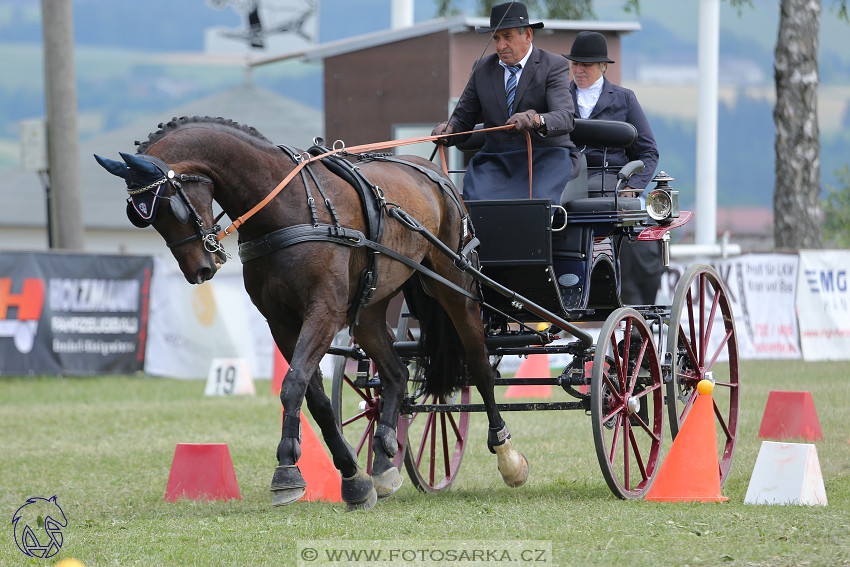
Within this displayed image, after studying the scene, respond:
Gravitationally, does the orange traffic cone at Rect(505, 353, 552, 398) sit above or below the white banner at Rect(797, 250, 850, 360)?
below

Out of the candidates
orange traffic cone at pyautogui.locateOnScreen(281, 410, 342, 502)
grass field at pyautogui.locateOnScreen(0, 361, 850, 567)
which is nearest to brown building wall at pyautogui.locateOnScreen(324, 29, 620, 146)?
grass field at pyautogui.locateOnScreen(0, 361, 850, 567)

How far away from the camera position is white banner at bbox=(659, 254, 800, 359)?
50.8 feet

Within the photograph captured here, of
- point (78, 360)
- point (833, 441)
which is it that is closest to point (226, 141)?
point (833, 441)

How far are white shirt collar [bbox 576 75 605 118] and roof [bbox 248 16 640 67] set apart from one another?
18.3 ft

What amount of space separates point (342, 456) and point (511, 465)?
48.5 inches

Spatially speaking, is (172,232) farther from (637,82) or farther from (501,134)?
(637,82)

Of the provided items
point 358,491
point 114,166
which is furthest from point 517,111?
point 114,166

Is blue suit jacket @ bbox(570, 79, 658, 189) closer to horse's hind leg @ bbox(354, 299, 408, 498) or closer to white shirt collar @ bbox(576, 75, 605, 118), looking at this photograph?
white shirt collar @ bbox(576, 75, 605, 118)

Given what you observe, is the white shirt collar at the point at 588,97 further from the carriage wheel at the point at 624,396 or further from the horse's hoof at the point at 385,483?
the horse's hoof at the point at 385,483

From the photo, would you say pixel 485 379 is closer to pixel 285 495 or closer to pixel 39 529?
pixel 285 495

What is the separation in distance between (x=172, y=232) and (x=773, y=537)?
9.70 ft

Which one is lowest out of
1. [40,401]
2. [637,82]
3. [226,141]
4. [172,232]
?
[40,401]

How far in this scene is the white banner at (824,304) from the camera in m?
15.5

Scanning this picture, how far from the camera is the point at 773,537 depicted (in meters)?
4.88
